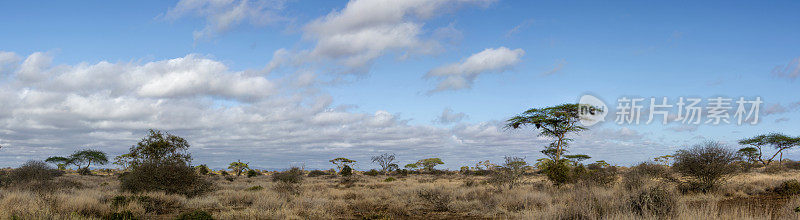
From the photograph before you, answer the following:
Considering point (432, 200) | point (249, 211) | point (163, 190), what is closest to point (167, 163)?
point (163, 190)

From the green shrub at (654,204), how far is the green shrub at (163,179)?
61.8 feet

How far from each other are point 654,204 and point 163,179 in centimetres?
2001

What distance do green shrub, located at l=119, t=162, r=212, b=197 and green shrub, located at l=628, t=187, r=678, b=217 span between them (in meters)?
18.8

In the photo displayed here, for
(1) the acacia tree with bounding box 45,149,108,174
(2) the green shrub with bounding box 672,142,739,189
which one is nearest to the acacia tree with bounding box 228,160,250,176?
(1) the acacia tree with bounding box 45,149,108,174

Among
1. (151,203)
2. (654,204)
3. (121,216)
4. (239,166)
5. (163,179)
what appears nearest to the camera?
(654,204)

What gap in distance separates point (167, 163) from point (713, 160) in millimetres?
26001

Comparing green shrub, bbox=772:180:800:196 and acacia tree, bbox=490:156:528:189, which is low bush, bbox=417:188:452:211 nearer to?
acacia tree, bbox=490:156:528:189

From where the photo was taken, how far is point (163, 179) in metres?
20.0

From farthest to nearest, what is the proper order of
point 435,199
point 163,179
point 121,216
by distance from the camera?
point 163,179
point 435,199
point 121,216

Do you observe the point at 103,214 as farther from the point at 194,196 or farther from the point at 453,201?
the point at 453,201

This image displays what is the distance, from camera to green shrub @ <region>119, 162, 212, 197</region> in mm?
19906

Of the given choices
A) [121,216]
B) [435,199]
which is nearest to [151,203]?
[121,216]

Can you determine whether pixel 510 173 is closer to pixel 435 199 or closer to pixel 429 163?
pixel 435 199

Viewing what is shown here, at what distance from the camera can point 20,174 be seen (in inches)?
1127
